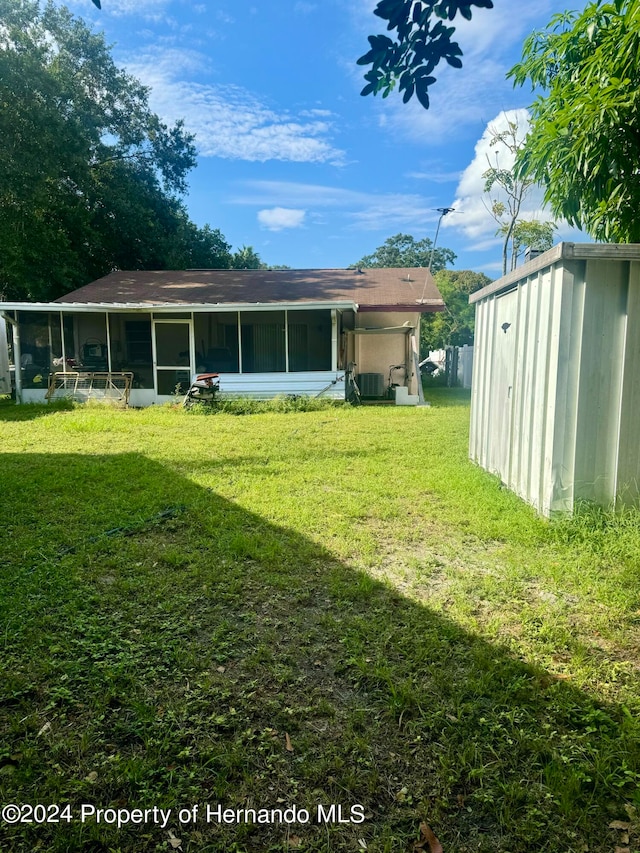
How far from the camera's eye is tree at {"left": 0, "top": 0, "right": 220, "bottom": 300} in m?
15.1

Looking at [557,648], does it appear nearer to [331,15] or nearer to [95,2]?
[331,15]

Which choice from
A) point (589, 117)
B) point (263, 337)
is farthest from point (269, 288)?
point (589, 117)

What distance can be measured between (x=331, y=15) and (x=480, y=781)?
3.19 meters

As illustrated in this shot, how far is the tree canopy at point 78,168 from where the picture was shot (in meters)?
15.1

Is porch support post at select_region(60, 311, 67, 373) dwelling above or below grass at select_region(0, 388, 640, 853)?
above

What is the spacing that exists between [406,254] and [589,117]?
5752 centimetres

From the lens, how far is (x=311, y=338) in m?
14.2

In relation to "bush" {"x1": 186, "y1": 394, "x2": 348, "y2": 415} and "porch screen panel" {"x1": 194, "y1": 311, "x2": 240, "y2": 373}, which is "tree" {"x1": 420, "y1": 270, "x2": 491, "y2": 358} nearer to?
"porch screen panel" {"x1": 194, "y1": 311, "x2": 240, "y2": 373}

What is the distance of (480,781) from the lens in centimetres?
179

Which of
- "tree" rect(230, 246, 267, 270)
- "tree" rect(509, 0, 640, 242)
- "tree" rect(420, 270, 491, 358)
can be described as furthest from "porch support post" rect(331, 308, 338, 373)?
"tree" rect(230, 246, 267, 270)

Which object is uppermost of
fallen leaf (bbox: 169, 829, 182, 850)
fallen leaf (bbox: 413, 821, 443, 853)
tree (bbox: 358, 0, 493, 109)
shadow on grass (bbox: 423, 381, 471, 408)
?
tree (bbox: 358, 0, 493, 109)

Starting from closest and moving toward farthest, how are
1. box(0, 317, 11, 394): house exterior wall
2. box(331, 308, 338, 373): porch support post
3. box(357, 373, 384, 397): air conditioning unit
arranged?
box(331, 308, 338, 373): porch support post < box(357, 373, 384, 397): air conditioning unit < box(0, 317, 11, 394): house exterior wall

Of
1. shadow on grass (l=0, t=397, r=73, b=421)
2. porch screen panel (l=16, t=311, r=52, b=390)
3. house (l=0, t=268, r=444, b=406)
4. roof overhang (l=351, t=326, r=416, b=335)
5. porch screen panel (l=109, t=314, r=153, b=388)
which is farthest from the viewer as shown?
roof overhang (l=351, t=326, r=416, b=335)

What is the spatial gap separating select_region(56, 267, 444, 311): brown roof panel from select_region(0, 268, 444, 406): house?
0.19ft
